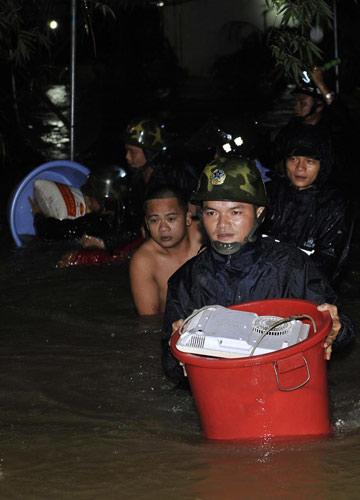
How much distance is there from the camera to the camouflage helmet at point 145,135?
8.03 meters

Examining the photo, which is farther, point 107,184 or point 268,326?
point 107,184

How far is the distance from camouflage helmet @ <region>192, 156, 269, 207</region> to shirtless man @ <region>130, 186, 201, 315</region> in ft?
6.49

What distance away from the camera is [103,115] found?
20.8m

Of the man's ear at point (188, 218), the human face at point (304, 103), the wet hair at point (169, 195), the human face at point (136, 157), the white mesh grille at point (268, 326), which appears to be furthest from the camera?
the human face at point (304, 103)

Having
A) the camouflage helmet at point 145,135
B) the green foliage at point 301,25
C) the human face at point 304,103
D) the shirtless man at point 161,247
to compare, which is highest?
the green foliage at point 301,25

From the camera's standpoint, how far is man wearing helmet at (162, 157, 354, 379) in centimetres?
377

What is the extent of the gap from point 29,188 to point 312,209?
185 inches

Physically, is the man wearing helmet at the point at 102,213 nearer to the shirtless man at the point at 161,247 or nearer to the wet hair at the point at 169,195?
the shirtless man at the point at 161,247

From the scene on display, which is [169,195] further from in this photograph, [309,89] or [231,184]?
[309,89]

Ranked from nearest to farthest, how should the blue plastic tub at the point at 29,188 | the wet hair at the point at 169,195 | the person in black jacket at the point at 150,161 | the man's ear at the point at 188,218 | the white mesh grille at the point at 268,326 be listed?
1. the white mesh grille at the point at 268,326
2. the wet hair at the point at 169,195
3. the man's ear at the point at 188,218
4. the person in black jacket at the point at 150,161
5. the blue plastic tub at the point at 29,188

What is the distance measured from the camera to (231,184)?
3.78m

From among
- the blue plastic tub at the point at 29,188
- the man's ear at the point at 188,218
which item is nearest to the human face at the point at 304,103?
the man's ear at the point at 188,218

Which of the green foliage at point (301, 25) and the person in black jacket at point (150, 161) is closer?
the green foliage at point (301, 25)

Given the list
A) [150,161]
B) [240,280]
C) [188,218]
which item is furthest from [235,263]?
[150,161]
